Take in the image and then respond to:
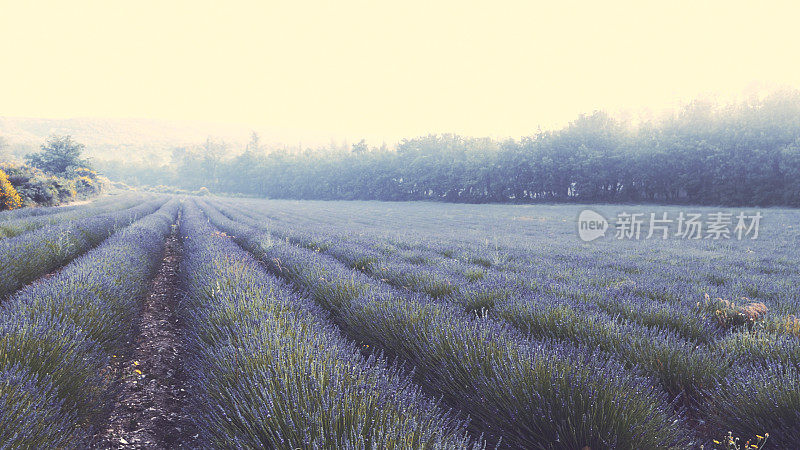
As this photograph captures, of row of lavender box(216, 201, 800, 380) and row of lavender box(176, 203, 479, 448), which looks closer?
row of lavender box(176, 203, 479, 448)

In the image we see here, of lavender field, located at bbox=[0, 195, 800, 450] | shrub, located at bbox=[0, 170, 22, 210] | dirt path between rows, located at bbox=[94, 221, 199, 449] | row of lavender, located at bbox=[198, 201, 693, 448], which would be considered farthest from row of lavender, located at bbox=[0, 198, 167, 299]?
shrub, located at bbox=[0, 170, 22, 210]

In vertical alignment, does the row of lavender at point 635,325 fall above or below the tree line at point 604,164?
below

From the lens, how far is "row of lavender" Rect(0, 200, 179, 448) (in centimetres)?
143

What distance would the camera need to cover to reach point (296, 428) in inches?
50.4

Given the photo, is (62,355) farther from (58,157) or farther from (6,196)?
(58,157)

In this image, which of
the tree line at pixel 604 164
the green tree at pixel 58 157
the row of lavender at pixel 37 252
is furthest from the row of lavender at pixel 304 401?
the green tree at pixel 58 157

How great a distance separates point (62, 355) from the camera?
199 cm

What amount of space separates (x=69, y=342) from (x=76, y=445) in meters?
0.67

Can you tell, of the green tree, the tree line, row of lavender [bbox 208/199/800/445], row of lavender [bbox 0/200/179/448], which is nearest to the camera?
row of lavender [bbox 0/200/179/448]

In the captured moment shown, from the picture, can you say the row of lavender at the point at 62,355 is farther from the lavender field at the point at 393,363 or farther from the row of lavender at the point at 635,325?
the row of lavender at the point at 635,325

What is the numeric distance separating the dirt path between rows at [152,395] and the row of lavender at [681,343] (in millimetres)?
2384

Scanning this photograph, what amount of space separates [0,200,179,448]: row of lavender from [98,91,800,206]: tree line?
122 feet

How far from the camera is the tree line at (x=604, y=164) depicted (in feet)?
86.9

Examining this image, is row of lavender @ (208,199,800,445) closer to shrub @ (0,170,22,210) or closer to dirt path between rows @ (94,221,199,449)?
dirt path between rows @ (94,221,199,449)
